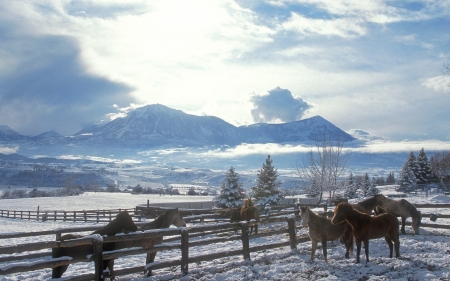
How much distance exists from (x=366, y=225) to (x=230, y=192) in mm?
20850

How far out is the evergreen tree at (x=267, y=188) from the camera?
29656mm

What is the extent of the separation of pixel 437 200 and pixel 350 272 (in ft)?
88.9

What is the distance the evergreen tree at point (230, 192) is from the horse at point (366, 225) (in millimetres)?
20184

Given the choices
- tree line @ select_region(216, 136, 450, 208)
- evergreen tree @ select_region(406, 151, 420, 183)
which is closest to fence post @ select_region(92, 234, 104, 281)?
tree line @ select_region(216, 136, 450, 208)

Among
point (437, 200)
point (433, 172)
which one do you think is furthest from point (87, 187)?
point (437, 200)

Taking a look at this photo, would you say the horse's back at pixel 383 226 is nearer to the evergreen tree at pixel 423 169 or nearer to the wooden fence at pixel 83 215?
the wooden fence at pixel 83 215

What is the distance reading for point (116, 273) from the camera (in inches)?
320

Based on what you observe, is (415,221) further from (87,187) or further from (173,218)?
(87,187)

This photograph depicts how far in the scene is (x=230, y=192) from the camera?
30047 millimetres

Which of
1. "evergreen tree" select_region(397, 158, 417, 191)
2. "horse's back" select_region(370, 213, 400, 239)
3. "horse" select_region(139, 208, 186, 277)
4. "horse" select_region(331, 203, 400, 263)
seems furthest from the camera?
"evergreen tree" select_region(397, 158, 417, 191)

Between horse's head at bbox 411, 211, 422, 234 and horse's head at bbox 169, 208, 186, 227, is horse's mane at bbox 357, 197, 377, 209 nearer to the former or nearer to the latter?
horse's head at bbox 411, 211, 422, 234

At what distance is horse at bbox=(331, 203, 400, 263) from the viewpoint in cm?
955

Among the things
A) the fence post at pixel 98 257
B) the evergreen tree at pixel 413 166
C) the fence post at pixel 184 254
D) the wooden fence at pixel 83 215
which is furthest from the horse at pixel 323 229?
the evergreen tree at pixel 413 166

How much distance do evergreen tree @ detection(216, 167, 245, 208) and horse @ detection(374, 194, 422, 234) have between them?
53.8 feet
